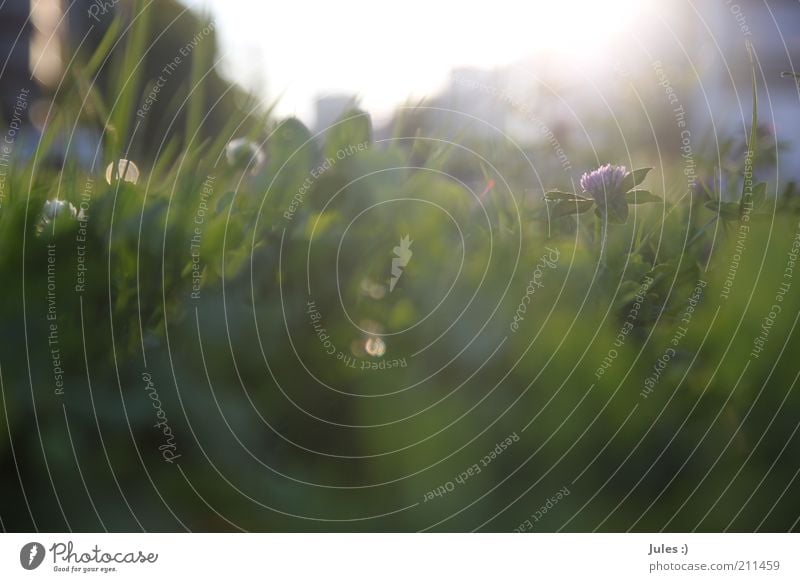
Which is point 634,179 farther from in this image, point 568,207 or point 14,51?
point 14,51

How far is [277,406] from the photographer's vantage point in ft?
1.54

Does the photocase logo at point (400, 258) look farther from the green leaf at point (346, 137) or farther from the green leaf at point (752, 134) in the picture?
the green leaf at point (752, 134)

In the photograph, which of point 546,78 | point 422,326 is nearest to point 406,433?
point 422,326

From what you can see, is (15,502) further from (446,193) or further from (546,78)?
(546,78)

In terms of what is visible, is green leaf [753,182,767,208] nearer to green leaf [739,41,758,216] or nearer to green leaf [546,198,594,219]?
green leaf [739,41,758,216]

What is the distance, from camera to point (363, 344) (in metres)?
0.49

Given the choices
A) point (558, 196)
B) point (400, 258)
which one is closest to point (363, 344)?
point (400, 258)

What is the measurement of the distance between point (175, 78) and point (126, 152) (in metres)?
0.06

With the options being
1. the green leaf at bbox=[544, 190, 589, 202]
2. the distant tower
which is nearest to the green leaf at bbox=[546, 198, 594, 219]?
the green leaf at bbox=[544, 190, 589, 202]

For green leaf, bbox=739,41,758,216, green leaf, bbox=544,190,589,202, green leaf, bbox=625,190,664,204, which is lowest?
green leaf, bbox=625,190,664,204
